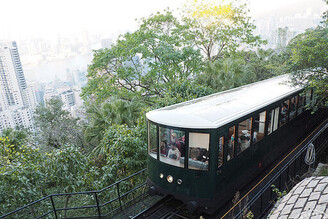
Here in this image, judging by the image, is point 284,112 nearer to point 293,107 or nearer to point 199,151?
point 293,107

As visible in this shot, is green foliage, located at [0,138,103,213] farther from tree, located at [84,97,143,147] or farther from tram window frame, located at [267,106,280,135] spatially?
tram window frame, located at [267,106,280,135]

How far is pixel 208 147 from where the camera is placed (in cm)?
605

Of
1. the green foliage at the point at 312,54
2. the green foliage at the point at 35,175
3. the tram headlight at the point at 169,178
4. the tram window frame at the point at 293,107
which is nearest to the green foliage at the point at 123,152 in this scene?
the green foliage at the point at 35,175

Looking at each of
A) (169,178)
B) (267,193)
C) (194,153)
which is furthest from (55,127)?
(267,193)

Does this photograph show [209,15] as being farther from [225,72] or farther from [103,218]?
[103,218]

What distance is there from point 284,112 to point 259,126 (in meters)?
2.12

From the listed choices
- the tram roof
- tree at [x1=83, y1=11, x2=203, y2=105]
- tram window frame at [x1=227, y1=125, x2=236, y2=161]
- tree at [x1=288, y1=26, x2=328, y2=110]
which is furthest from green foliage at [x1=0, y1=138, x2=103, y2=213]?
tree at [x1=83, y1=11, x2=203, y2=105]

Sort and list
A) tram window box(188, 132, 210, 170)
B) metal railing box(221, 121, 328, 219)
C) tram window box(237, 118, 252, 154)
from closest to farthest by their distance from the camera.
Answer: metal railing box(221, 121, 328, 219), tram window box(188, 132, 210, 170), tram window box(237, 118, 252, 154)

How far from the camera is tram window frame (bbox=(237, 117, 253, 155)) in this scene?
22.6 feet

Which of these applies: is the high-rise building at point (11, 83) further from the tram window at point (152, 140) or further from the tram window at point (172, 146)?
the tram window at point (172, 146)

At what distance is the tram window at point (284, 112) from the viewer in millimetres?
8906

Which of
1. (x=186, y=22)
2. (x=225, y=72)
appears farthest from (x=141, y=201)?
(x=186, y=22)

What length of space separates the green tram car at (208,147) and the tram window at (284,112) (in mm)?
817

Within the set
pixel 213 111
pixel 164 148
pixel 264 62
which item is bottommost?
pixel 264 62
